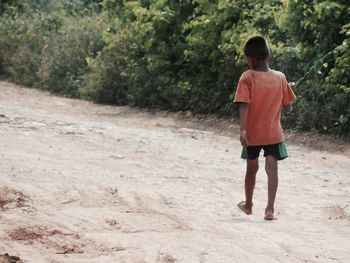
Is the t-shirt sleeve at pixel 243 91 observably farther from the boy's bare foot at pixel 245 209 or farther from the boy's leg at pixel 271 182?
the boy's bare foot at pixel 245 209

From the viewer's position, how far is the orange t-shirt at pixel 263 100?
6602 mm

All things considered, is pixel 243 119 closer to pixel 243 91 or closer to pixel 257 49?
pixel 243 91

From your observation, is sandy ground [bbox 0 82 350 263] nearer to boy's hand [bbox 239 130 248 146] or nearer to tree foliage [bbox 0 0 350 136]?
boy's hand [bbox 239 130 248 146]

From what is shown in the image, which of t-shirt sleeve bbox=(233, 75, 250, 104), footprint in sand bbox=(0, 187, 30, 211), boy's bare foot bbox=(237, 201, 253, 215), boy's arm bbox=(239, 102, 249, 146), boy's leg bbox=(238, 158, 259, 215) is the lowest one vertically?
footprint in sand bbox=(0, 187, 30, 211)

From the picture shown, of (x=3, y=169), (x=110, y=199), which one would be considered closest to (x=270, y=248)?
(x=110, y=199)

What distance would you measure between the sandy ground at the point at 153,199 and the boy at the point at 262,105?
57cm

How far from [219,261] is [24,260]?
128 cm

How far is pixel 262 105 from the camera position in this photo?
6.68m

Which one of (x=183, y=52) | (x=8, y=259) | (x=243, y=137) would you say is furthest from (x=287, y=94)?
(x=183, y=52)

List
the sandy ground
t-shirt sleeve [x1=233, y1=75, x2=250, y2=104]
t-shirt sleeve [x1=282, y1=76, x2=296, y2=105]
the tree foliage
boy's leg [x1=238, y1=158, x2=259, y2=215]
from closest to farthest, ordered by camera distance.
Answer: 1. the sandy ground
2. t-shirt sleeve [x1=233, y1=75, x2=250, y2=104]
3. t-shirt sleeve [x1=282, y1=76, x2=296, y2=105]
4. boy's leg [x1=238, y1=158, x2=259, y2=215]
5. the tree foliage

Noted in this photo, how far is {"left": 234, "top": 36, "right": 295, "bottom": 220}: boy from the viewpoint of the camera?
6605 mm

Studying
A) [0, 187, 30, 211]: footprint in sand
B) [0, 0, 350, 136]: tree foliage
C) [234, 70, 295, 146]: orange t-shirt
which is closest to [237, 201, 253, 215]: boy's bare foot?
[234, 70, 295, 146]: orange t-shirt

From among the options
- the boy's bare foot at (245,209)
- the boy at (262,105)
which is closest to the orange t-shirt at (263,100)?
the boy at (262,105)

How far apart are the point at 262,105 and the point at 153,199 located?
1544mm
